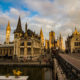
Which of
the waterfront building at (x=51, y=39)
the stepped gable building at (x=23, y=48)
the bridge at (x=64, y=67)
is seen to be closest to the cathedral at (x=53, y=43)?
the waterfront building at (x=51, y=39)

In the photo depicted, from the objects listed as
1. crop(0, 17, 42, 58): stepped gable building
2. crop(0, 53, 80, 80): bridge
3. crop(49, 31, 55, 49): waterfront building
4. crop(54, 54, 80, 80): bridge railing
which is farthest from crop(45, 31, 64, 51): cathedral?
crop(54, 54, 80, 80): bridge railing

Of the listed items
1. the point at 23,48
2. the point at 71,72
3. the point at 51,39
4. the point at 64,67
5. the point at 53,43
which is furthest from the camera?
the point at 51,39

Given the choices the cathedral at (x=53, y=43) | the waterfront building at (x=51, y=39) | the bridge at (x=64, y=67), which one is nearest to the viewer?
the bridge at (x=64, y=67)

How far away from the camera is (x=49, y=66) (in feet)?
127

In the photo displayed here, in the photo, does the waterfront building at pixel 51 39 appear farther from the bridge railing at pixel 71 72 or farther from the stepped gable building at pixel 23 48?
the bridge railing at pixel 71 72

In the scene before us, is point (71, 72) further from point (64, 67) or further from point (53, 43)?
point (53, 43)

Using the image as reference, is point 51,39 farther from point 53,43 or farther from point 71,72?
point 71,72

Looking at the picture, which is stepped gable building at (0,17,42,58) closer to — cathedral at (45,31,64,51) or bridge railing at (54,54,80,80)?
bridge railing at (54,54,80,80)

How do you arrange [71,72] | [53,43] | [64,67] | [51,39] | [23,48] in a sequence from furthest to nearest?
[51,39] < [53,43] < [23,48] < [64,67] < [71,72]

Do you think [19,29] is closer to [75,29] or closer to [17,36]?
[17,36]

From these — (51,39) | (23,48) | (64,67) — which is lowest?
(64,67)

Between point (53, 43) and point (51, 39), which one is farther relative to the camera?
point (51, 39)

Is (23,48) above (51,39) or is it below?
below

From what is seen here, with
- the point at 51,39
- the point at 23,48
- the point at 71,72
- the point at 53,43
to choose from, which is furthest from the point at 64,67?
the point at 51,39
